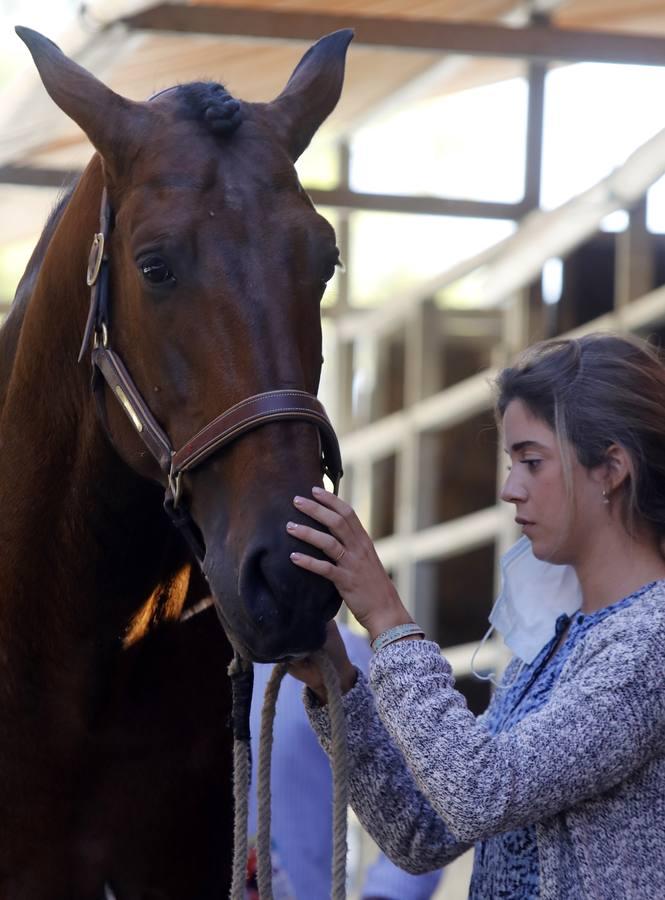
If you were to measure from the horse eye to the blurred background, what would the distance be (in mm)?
1122

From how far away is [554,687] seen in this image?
1.98 m

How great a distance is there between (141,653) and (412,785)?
47cm

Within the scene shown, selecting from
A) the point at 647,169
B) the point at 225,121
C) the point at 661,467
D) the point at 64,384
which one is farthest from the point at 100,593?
the point at 647,169

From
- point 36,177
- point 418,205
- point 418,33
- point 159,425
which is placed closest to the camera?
point 159,425

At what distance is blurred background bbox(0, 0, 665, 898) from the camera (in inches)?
159

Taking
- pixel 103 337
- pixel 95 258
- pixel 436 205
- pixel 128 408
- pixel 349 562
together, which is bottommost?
pixel 349 562

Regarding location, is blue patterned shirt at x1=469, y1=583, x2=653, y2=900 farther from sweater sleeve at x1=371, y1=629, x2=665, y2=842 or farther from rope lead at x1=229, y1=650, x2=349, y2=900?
rope lead at x1=229, y1=650, x2=349, y2=900

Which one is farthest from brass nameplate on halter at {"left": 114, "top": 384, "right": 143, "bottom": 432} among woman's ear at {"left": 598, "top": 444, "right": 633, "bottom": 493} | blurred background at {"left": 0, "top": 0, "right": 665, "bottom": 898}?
blurred background at {"left": 0, "top": 0, "right": 665, "bottom": 898}

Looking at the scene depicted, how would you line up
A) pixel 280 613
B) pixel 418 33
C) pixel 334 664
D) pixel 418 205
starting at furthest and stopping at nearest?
pixel 418 205, pixel 418 33, pixel 334 664, pixel 280 613

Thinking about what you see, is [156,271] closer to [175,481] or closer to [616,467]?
[175,481]

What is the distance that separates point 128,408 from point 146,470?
0.10m

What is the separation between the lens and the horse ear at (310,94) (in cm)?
212

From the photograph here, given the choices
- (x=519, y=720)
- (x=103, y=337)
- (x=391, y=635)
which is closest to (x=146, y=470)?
(x=103, y=337)

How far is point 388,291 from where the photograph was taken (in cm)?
1992
